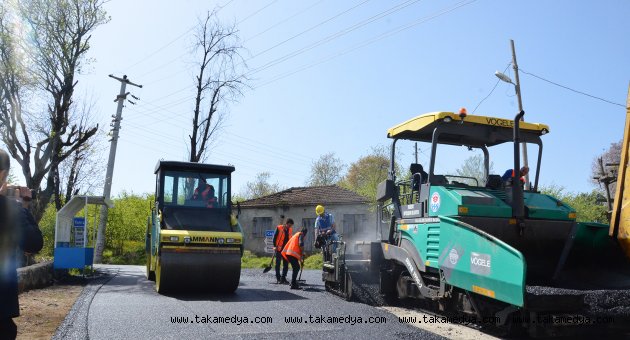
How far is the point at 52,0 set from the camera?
57.8 feet

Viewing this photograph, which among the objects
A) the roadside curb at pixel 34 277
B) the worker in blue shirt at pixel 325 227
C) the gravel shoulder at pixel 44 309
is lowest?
the gravel shoulder at pixel 44 309

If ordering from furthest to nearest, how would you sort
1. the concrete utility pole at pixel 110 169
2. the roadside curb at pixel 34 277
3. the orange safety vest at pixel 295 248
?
1. the concrete utility pole at pixel 110 169
2. the orange safety vest at pixel 295 248
3. the roadside curb at pixel 34 277

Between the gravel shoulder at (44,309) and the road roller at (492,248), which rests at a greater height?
the road roller at (492,248)

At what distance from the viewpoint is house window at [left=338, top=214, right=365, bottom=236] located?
27.3 metres

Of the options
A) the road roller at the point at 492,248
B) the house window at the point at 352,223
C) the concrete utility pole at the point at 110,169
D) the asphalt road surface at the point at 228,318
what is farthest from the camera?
the house window at the point at 352,223

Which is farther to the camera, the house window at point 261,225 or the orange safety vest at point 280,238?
the house window at point 261,225

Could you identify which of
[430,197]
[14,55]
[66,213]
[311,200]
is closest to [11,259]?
[430,197]

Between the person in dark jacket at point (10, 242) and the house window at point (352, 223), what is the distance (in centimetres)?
2424

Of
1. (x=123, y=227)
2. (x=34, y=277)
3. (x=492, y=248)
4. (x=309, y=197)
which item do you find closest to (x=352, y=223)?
(x=309, y=197)

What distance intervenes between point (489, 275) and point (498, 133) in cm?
296

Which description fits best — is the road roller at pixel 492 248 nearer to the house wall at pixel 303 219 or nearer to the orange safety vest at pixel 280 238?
the orange safety vest at pixel 280 238

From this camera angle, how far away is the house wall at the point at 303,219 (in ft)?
89.7

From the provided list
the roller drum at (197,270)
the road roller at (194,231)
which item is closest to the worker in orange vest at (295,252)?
the road roller at (194,231)

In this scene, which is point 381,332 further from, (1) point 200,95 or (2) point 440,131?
(1) point 200,95
